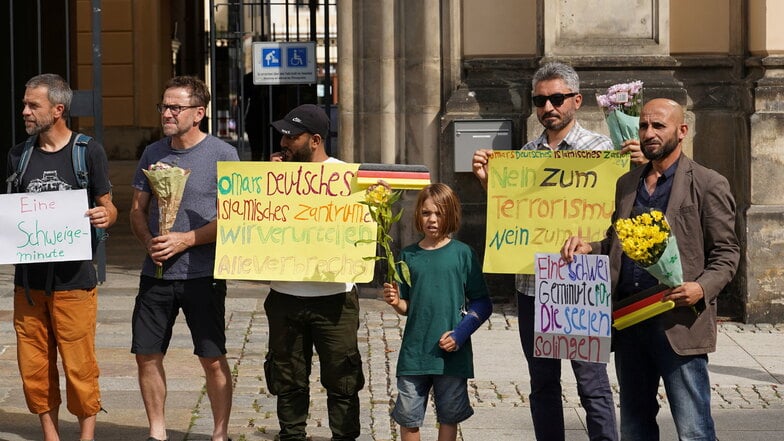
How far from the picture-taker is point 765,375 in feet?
29.3

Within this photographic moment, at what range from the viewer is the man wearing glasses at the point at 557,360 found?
6.16m

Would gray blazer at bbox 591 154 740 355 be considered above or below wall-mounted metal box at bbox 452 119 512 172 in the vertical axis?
below

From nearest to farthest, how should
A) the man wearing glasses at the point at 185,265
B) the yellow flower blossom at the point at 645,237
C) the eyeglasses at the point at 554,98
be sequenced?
the yellow flower blossom at the point at 645,237, the eyeglasses at the point at 554,98, the man wearing glasses at the point at 185,265

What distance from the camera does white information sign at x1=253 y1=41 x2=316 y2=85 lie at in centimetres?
1302

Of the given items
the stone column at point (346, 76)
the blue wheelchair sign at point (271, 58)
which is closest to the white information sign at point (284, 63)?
the blue wheelchair sign at point (271, 58)

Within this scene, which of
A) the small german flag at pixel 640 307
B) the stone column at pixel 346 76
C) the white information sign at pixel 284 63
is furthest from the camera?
the white information sign at pixel 284 63

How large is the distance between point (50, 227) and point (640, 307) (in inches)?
112

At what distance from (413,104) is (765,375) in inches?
160

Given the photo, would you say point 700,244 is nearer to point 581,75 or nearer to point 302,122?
point 302,122

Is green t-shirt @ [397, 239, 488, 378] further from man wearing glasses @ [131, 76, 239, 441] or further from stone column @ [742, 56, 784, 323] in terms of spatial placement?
stone column @ [742, 56, 784, 323]

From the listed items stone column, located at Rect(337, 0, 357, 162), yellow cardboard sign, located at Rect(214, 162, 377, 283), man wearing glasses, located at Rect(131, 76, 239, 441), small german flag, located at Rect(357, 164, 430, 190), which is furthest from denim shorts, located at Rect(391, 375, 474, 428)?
stone column, located at Rect(337, 0, 357, 162)

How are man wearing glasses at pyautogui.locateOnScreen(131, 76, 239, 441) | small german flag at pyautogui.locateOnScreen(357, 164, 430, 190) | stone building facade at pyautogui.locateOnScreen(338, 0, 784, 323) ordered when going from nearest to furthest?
→ small german flag at pyautogui.locateOnScreen(357, 164, 430, 190) < man wearing glasses at pyautogui.locateOnScreen(131, 76, 239, 441) < stone building facade at pyautogui.locateOnScreen(338, 0, 784, 323)

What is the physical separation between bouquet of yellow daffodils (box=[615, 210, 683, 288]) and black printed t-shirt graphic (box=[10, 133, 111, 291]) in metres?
2.71

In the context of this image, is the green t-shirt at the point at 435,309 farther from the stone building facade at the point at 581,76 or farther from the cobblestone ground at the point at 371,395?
the stone building facade at the point at 581,76
